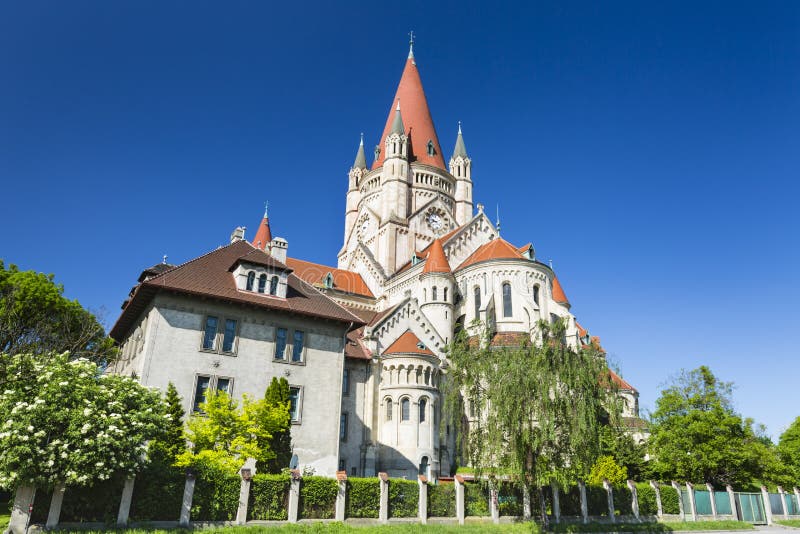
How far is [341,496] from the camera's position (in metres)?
21.1

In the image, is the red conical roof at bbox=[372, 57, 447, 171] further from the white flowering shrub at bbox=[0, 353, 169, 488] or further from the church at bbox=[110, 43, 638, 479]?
the white flowering shrub at bbox=[0, 353, 169, 488]

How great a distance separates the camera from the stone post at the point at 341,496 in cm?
2084

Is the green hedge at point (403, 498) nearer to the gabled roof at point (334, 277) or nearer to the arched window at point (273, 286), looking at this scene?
the arched window at point (273, 286)

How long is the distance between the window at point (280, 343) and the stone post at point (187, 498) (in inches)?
331

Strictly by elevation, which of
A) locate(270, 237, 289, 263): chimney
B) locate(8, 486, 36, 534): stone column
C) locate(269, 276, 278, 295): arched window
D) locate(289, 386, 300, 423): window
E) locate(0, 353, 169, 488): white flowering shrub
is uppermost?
locate(270, 237, 289, 263): chimney

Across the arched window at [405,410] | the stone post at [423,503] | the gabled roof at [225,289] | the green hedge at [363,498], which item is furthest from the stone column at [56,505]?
the arched window at [405,410]

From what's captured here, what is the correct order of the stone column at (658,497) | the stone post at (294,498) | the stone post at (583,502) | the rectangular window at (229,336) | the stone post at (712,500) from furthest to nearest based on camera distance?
the stone post at (712,500) < the stone column at (658,497) < the stone post at (583,502) < the rectangular window at (229,336) < the stone post at (294,498)

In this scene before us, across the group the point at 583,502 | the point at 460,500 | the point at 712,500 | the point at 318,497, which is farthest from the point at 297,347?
the point at 712,500

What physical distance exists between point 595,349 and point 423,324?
15265 millimetres

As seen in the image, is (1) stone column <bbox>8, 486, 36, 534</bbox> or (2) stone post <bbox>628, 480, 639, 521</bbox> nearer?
(1) stone column <bbox>8, 486, 36, 534</bbox>

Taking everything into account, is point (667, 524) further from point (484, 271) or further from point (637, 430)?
point (484, 271)

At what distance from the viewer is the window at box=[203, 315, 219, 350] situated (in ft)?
82.6

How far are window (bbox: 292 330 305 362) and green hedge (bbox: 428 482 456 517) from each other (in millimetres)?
8771

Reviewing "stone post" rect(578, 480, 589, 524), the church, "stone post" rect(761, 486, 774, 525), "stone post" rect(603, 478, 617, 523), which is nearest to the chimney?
the church
